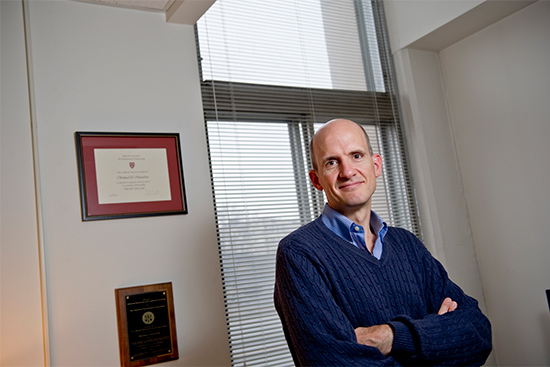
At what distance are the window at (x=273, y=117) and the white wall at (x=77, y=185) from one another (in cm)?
12

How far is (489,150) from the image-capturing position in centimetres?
319

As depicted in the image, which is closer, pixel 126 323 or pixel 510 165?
pixel 126 323

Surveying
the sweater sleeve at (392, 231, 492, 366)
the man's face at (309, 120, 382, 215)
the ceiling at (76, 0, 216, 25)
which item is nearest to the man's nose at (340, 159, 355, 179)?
the man's face at (309, 120, 382, 215)

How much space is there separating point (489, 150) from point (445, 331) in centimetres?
194

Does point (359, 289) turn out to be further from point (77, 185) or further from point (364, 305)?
point (77, 185)

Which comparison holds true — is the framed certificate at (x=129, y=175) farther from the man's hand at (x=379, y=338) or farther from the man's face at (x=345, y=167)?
the man's hand at (x=379, y=338)

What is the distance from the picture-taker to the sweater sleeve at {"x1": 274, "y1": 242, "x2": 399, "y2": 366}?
144 centimetres

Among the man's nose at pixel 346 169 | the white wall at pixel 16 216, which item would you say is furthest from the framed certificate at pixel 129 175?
the man's nose at pixel 346 169

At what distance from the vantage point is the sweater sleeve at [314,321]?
4.71ft

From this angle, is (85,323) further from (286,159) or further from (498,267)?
(498,267)

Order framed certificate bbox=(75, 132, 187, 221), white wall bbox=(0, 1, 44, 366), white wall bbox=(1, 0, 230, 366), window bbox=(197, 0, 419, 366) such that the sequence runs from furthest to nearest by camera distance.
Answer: window bbox=(197, 0, 419, 366)
framed certificate bbox=(75, 132, 187, 221)
white wall bbox=(1, 0, 230, 366)
white wall bbox=(0, 1, 44, 366)

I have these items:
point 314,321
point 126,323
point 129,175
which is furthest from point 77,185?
point 314,321

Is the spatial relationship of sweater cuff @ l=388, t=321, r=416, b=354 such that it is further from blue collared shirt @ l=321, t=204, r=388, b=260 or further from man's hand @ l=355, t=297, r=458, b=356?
blue collared shirt @ l=321, t=204, r=388, b=260

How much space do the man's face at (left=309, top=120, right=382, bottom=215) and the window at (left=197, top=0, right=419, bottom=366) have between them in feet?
3.12
